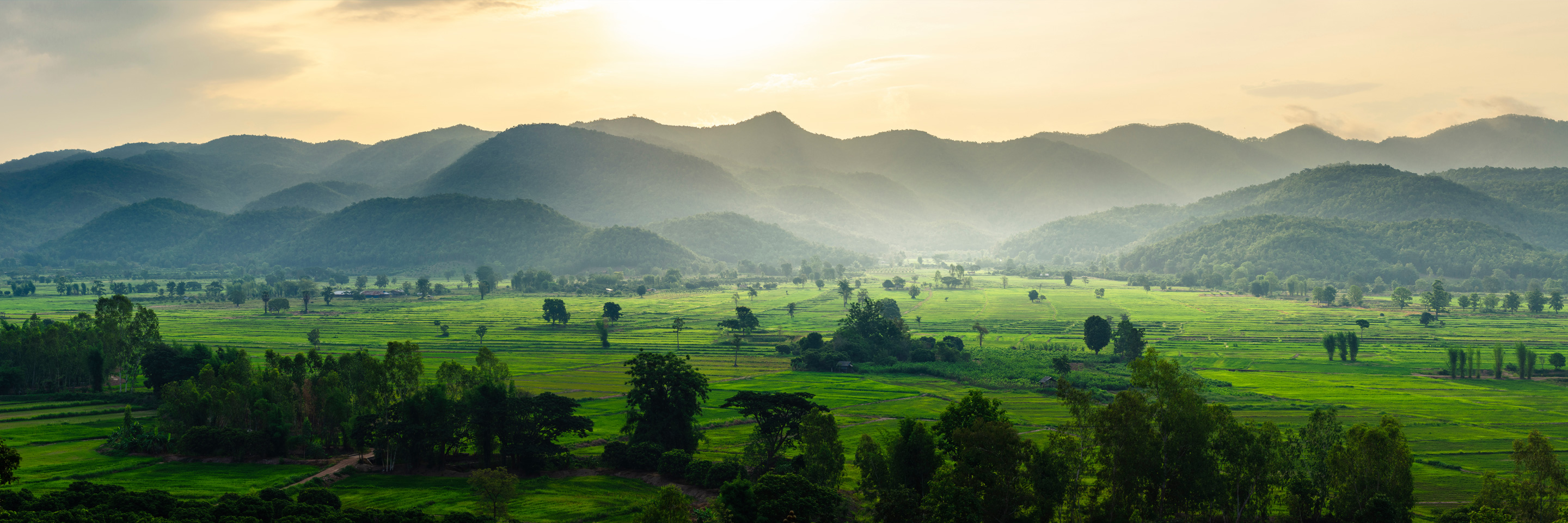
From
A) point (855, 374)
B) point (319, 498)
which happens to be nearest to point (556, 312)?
point (855, 374)

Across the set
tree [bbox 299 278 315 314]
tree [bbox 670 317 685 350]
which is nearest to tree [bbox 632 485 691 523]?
tree [bbox 670 317 685 350]

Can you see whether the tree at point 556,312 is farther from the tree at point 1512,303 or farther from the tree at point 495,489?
the tree at point 1512,303

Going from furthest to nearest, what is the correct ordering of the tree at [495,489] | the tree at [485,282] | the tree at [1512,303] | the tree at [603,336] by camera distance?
the tree at [485,282] → the tree at [1512,303] → the tree at [603,336] → the tree at [495,489]

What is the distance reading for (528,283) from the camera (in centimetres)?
19325

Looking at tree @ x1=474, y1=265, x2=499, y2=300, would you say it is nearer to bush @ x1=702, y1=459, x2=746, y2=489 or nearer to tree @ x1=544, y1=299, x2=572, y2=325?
tree @ x1=544, y1=299, x2=572, y2=325

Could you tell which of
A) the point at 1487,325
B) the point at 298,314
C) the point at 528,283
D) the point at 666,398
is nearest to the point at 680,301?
the point at 528,283

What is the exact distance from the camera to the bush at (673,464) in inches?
1815

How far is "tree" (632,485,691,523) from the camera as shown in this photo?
28.3m

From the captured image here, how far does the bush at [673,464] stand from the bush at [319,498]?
15.7 meters

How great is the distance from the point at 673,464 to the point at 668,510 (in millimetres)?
17996

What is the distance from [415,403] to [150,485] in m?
12.7

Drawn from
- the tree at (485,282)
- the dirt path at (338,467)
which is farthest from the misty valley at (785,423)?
the tree at (485,282)

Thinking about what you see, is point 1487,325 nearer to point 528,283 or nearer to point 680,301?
point 680,301

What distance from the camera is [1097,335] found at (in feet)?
297
